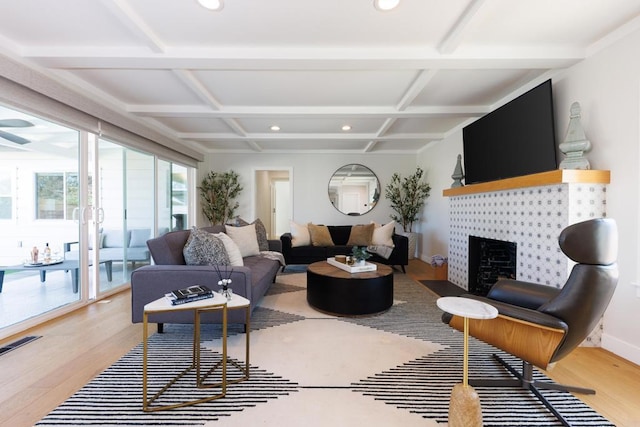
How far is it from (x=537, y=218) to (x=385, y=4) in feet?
7.26

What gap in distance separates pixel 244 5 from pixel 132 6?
0.77 metres

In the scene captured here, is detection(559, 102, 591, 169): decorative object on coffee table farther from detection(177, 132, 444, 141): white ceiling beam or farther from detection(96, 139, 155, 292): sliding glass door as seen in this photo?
detection(96, 139, 155, 292): sliding glass door

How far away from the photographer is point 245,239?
3.83 meters

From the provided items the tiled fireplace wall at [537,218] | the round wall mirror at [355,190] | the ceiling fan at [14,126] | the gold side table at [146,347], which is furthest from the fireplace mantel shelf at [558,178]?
the ceiling fan at [14,126]

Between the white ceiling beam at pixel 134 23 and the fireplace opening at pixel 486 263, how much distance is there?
396 centimetres

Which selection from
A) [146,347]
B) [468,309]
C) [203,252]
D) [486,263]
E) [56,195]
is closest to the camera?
[468,309]

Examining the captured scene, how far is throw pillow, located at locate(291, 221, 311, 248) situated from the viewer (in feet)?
16.8

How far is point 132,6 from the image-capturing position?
77.0 inches

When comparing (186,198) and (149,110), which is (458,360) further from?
(186,198)

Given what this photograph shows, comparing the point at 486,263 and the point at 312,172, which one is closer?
the point at 486,263

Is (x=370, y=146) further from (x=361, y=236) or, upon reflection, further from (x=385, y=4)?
(x=385, y=4)

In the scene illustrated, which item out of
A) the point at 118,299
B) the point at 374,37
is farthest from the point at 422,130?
the point at 118,299

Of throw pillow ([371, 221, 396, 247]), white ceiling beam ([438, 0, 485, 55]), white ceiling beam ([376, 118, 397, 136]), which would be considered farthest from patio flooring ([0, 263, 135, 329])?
white ceiling beam ([376, 118, 397, 136])

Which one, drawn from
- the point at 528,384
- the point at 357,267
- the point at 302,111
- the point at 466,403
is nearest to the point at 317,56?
the point at 302,111
